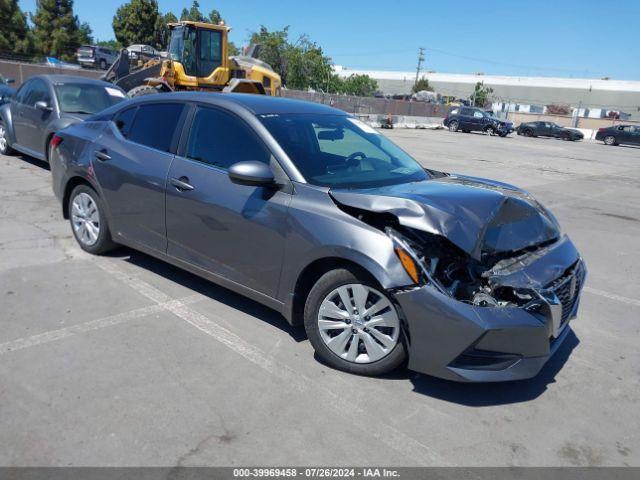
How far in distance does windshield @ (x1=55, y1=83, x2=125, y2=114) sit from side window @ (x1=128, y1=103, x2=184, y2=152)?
4.75 meters

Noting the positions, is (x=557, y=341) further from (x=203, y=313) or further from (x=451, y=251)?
(x=203, y=313)

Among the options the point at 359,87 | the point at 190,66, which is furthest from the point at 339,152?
the point at 359,87

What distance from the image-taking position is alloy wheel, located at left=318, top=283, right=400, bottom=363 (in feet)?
10.8

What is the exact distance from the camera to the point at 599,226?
28.8ft

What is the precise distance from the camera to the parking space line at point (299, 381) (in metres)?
2.83

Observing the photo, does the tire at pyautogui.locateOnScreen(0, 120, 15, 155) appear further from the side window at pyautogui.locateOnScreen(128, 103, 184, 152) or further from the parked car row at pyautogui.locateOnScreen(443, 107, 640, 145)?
the parked car row at pyautogui.locateOnScreen(443, 107, 640, 145)

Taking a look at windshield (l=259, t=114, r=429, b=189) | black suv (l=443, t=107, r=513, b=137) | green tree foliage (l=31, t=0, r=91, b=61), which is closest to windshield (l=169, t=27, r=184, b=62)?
windshield (l=259, t=114, r=429, b=189)

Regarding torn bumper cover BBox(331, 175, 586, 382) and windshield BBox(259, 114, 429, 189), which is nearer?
torn bumper cover BBox(331, 175, 586, 382)

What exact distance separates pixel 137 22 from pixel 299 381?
2368 inches

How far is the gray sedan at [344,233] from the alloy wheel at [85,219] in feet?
1.23

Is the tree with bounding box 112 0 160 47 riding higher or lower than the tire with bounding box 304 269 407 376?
higher

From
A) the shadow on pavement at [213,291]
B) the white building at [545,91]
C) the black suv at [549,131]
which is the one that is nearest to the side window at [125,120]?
the shadow on pavement at [213,291]

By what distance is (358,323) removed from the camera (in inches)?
133

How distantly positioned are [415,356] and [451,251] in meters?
0.71
